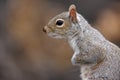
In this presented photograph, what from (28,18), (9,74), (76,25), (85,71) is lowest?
(85,71)

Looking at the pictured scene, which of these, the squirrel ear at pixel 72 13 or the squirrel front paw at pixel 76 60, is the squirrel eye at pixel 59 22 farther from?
the squirrel front paw at pixel 76 60

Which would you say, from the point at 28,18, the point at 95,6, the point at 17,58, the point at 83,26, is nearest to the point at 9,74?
the point at 17,58

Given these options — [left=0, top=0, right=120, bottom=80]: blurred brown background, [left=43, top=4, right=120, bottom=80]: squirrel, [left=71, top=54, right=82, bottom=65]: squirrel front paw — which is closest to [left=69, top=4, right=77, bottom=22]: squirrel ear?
[left=43, top=4, right=120, bottom=80]: squirrel

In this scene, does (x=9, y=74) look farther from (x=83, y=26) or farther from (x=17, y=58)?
(x=83, y=26)

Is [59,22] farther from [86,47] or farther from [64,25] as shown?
[86,47]

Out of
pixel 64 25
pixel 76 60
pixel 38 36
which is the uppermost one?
pixel 38 36

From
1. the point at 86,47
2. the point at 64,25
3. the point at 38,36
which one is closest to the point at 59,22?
the point at 64,25
